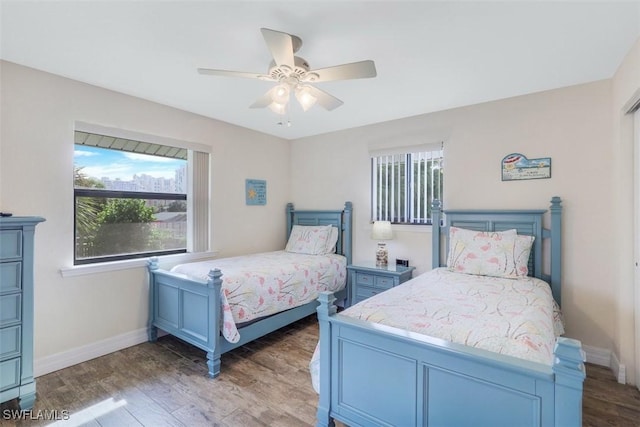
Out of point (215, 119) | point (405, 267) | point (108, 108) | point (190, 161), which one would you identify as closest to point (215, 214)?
point (190, 161)

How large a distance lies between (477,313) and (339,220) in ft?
8.18

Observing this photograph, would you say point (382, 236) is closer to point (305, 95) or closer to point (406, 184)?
point (406, 184)

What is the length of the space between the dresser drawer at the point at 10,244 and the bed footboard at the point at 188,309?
1071 mm

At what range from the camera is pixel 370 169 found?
3.88 metres

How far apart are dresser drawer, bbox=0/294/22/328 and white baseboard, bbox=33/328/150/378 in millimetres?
727

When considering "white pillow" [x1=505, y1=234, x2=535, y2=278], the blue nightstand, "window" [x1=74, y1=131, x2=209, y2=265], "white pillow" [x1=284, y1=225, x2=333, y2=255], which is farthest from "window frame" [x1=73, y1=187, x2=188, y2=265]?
"white pillow" [x1=505, y1=234, x2=535, y2=278]

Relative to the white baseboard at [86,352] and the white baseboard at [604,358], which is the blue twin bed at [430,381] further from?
the white baseboard at [86,352]

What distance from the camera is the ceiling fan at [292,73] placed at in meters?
1.65

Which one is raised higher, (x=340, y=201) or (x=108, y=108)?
(x=108, y=108)

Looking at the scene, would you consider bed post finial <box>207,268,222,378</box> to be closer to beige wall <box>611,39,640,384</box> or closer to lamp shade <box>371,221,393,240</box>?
lamp shade <box>371,221,393,240</box>

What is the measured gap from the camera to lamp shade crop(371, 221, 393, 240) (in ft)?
11.4

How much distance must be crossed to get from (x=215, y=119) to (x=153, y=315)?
2.24 metres

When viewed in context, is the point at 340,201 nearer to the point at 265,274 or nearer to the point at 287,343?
the point at 265,274

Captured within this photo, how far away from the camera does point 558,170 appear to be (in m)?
2.73
